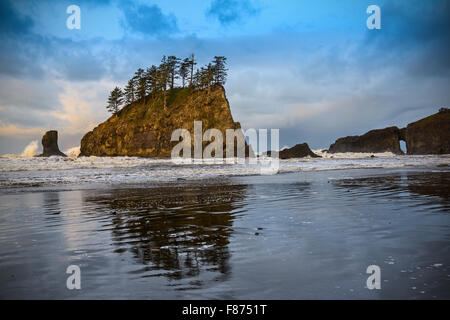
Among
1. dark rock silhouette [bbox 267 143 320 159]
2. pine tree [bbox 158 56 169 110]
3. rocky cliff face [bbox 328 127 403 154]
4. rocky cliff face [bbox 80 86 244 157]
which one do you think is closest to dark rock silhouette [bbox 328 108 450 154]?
rocky cliff face [bbox 328 127 403 154]

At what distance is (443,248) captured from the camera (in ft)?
14.2

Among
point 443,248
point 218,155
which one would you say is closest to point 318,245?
point 443,248

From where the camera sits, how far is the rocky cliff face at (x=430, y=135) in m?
57.0

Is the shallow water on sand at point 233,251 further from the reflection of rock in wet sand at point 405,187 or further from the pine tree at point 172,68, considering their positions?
the pine tree at point 172,68

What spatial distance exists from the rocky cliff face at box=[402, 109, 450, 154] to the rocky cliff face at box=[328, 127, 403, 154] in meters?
7.23

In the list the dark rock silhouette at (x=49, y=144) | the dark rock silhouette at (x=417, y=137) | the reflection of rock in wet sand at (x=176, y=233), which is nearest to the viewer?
the reflection of rock in wet sand at (x=176, y=233)

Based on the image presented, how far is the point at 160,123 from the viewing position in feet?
223

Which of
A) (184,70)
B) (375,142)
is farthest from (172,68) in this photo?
(375,142)

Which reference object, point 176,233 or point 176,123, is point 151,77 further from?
point 176,233

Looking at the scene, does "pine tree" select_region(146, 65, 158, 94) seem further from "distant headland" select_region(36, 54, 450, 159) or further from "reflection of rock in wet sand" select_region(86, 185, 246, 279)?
"reflection of rock in wet sand" select_region(86, 185, 246, 279)

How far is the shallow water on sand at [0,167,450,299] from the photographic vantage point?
10.3ft

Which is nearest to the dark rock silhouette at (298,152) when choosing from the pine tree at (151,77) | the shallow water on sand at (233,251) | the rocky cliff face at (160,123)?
the rocky cliff face at (160,123)

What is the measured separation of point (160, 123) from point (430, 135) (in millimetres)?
51542

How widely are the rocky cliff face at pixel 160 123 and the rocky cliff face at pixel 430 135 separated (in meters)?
33.4
